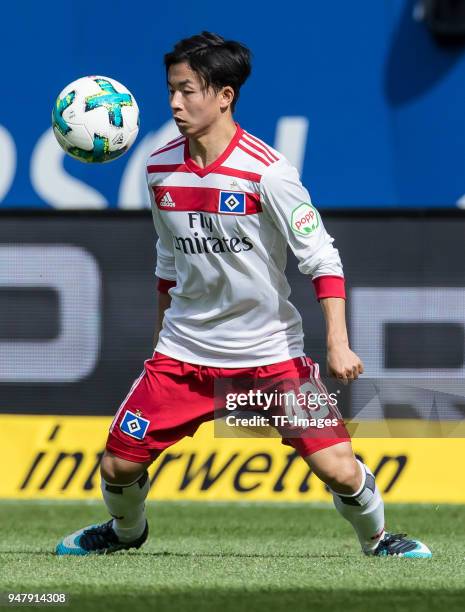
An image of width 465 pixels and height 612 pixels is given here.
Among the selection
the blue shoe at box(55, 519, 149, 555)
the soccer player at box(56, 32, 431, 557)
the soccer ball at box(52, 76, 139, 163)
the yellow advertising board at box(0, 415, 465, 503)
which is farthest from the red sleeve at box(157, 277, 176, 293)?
the yellow advertising board at box(0, 415, 465, 503)

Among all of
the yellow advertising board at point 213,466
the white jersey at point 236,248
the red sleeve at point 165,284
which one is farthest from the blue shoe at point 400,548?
the yellow advertising board at point 213,466

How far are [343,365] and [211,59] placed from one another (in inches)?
51.9

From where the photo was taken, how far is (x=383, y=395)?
804 centimetres

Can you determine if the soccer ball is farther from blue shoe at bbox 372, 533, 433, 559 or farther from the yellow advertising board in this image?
the yellow advertising board

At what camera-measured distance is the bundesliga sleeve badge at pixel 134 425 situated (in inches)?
220

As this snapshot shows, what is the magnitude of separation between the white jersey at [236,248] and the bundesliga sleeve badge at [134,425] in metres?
0.29

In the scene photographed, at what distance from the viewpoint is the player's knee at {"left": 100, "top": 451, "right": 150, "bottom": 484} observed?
5.63 meters

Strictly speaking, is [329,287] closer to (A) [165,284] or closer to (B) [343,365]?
(B) [343,365]

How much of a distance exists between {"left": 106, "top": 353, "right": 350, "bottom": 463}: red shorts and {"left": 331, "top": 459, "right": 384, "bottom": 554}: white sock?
24 cm

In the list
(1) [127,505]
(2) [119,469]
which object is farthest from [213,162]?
(1) [127,505]

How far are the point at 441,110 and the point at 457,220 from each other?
6.51 feet

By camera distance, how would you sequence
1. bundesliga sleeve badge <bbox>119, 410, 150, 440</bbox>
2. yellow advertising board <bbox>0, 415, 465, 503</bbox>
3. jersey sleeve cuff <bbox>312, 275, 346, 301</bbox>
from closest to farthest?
1. jersey sleeve cuff <bbox>312, 275, 346, 301</bbox>
2. bundesliga sleeve badge <bbox>119, 410, 150, 440</bbox>
3. yellow advertising board <bbox>0, 415, 465, 503</bbox>

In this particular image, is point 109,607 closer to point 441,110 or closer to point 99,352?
point 99,352

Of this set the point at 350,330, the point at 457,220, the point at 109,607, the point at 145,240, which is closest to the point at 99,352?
the point at 145,240
